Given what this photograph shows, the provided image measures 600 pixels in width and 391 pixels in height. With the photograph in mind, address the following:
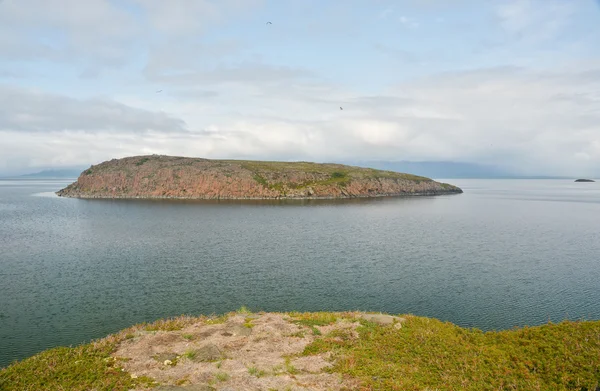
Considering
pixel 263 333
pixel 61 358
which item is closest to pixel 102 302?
pixel 61 358

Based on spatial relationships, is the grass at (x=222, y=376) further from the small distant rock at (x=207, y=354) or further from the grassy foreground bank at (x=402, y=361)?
the small distant rock at (x=207, y=354)

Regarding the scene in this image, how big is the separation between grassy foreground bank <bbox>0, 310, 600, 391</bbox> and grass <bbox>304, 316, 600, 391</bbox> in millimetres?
54

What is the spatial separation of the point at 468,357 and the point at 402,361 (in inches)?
177

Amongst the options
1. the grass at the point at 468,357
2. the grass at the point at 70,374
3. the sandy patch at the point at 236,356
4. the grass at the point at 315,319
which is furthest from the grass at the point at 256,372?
the grass at the point at 315,319

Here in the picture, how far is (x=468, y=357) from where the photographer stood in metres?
23.6

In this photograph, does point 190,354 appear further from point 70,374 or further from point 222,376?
point 70,374

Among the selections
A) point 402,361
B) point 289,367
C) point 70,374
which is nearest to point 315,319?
point 289,367

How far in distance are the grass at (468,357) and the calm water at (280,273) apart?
42.1ft

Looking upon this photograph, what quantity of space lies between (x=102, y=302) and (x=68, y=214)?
10680 cm

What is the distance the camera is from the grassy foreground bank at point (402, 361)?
20531mm

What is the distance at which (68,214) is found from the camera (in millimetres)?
130125

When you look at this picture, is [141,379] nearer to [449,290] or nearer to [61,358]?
[61,358]

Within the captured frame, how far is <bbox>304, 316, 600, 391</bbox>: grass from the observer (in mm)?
20344

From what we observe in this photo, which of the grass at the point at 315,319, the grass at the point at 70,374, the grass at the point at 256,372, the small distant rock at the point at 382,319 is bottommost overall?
the grass at the point at 315,319
